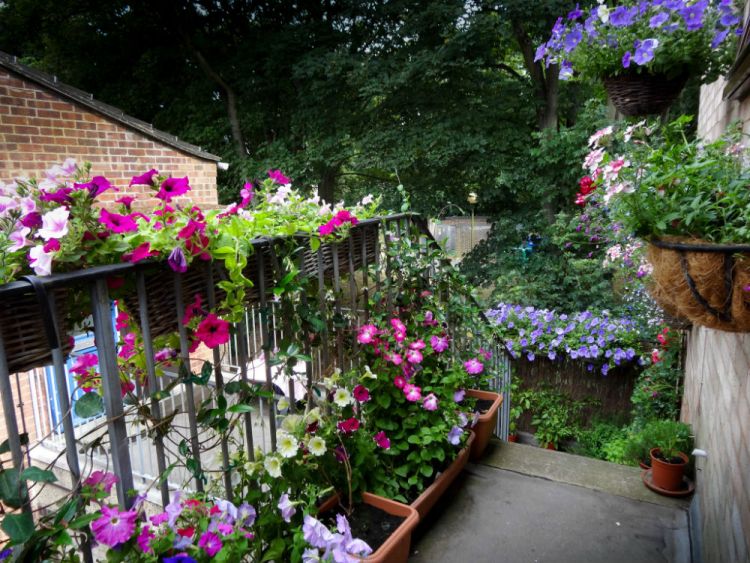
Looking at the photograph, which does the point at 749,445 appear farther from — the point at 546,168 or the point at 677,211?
the point at 546,168

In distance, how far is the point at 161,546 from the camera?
1.14m

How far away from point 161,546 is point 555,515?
1.67 m

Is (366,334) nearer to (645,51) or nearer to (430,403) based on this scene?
(430,403)

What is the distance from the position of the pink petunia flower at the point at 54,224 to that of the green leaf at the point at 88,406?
1.05 ft

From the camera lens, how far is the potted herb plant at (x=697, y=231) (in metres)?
0.96

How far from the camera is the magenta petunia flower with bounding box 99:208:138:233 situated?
1.10 m

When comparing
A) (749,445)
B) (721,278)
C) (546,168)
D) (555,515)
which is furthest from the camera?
(546,168)

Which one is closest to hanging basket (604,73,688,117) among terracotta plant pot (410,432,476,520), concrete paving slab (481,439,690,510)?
terracotta plant pot (410,432,476,520)

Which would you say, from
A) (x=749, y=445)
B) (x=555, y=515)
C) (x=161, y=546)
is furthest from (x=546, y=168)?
(x=161, y=546)

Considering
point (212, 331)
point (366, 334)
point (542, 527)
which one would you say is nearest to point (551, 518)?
point (542, 527)

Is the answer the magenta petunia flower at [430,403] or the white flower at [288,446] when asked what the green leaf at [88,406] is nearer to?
the white flower at [288,446]

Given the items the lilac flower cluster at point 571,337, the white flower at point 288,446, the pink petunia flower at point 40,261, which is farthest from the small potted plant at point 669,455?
the pink petunia flower at point 40,261

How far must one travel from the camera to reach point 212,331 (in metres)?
1.28

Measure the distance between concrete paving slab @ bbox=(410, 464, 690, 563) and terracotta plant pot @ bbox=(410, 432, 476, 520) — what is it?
9 centimetres
